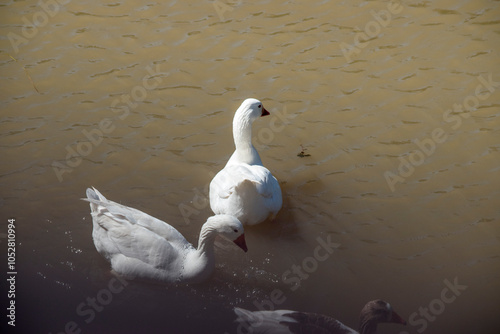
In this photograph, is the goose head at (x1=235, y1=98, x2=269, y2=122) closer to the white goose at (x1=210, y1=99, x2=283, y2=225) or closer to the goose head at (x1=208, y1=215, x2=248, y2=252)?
the white goose at (x1=210, y1=99, x2=283, y2=225)

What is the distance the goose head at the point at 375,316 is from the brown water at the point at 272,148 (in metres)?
0.16

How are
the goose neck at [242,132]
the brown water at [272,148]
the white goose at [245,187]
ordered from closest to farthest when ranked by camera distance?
the brown water at [272,148] → the white goose at [245,187] → the goose neck at [242,132]

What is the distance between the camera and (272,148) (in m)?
6.38

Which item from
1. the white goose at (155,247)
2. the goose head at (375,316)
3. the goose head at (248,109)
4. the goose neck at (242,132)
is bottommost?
the goose head at (375,316)

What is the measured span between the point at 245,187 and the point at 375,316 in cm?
157

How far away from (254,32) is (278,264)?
395cm

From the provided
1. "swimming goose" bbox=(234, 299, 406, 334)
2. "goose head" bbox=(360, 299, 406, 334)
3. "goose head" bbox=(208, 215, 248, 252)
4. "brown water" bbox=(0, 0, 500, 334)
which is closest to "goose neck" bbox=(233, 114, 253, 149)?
"brown water" bbox=(0, 0, 500, 334)

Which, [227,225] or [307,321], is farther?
[227,225]

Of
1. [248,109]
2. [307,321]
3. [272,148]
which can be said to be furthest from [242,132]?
[307,321]

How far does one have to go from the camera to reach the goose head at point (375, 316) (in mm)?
4328

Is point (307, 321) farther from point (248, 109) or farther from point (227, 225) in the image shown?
point (248, 109)

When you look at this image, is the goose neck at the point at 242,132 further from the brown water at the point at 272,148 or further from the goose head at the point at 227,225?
the goose head at the point at 227,225

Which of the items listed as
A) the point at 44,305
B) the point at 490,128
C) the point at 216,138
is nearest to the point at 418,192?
the point at 490,128

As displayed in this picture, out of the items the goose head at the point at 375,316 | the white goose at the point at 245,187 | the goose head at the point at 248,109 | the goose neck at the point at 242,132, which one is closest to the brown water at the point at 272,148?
the goose head at the point at 375,316
